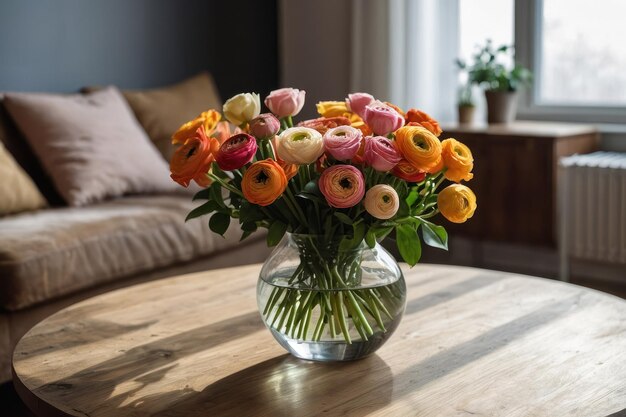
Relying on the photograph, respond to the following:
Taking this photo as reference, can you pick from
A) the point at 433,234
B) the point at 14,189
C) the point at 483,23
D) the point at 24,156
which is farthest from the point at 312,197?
the point at 483,23

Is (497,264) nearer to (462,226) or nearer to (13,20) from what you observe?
(462,226)

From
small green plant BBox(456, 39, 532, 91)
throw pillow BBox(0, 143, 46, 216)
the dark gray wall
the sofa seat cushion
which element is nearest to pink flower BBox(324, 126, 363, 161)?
the sofa seat cushion

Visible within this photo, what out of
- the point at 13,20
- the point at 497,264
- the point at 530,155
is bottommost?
the point at 497,264

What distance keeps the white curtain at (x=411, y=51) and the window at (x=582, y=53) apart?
0.42 meters

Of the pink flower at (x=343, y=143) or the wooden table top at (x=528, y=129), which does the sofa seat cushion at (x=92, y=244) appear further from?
the pink flower at (x=343, y=143)

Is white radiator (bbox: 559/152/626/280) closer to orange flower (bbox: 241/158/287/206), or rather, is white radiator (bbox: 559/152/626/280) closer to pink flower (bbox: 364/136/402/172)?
pink flower (bbox: 364/136/402/172)

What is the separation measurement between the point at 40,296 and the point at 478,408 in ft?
5.15

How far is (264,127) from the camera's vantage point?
135 cm

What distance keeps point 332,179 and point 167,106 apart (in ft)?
8.38

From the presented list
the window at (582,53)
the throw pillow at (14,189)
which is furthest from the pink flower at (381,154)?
the window at (582,53)

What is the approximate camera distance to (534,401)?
3.98 feet

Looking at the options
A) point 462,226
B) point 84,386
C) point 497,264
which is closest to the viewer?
point 84,386

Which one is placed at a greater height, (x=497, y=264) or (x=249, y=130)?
(x=249, y=130)

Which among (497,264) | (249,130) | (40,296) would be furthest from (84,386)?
(497,264)
